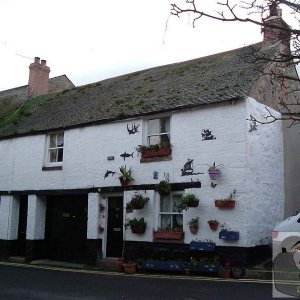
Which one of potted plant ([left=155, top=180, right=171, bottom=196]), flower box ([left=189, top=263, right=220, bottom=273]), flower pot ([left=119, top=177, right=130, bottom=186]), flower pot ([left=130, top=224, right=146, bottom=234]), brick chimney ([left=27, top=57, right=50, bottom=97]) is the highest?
brick chimney ([left=27, top=57, right=50, bottom=97])

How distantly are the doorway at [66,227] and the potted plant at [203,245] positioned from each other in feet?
16.4

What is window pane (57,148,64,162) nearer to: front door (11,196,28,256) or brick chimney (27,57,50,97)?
front door (11,196,28,256)

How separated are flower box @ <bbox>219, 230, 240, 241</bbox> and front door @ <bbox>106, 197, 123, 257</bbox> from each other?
4.14 m

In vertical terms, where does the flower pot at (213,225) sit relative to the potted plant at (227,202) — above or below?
below

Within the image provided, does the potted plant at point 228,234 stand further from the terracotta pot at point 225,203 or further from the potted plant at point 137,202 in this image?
the potted plant at point 137,202

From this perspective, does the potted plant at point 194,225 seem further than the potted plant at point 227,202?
Yes

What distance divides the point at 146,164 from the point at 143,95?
133 inches

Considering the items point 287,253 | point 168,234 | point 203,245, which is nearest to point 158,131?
point 168,234

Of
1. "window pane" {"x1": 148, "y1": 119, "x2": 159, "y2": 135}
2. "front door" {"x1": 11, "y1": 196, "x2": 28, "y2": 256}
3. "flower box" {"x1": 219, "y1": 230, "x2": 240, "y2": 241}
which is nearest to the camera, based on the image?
"flower box" {"x1": 219, "y1": 230, "x2": 240, "y2": 241}

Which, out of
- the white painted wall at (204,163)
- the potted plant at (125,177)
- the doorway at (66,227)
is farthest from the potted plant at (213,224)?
the doorway at (66,227)

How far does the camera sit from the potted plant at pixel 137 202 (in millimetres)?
14451

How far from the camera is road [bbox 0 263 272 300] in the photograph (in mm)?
9523

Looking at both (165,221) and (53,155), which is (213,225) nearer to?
(165,221)

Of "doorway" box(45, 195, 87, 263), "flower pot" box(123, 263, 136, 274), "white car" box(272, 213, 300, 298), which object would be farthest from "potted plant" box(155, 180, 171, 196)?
"doorway" box(45, 195, 87, 263)
